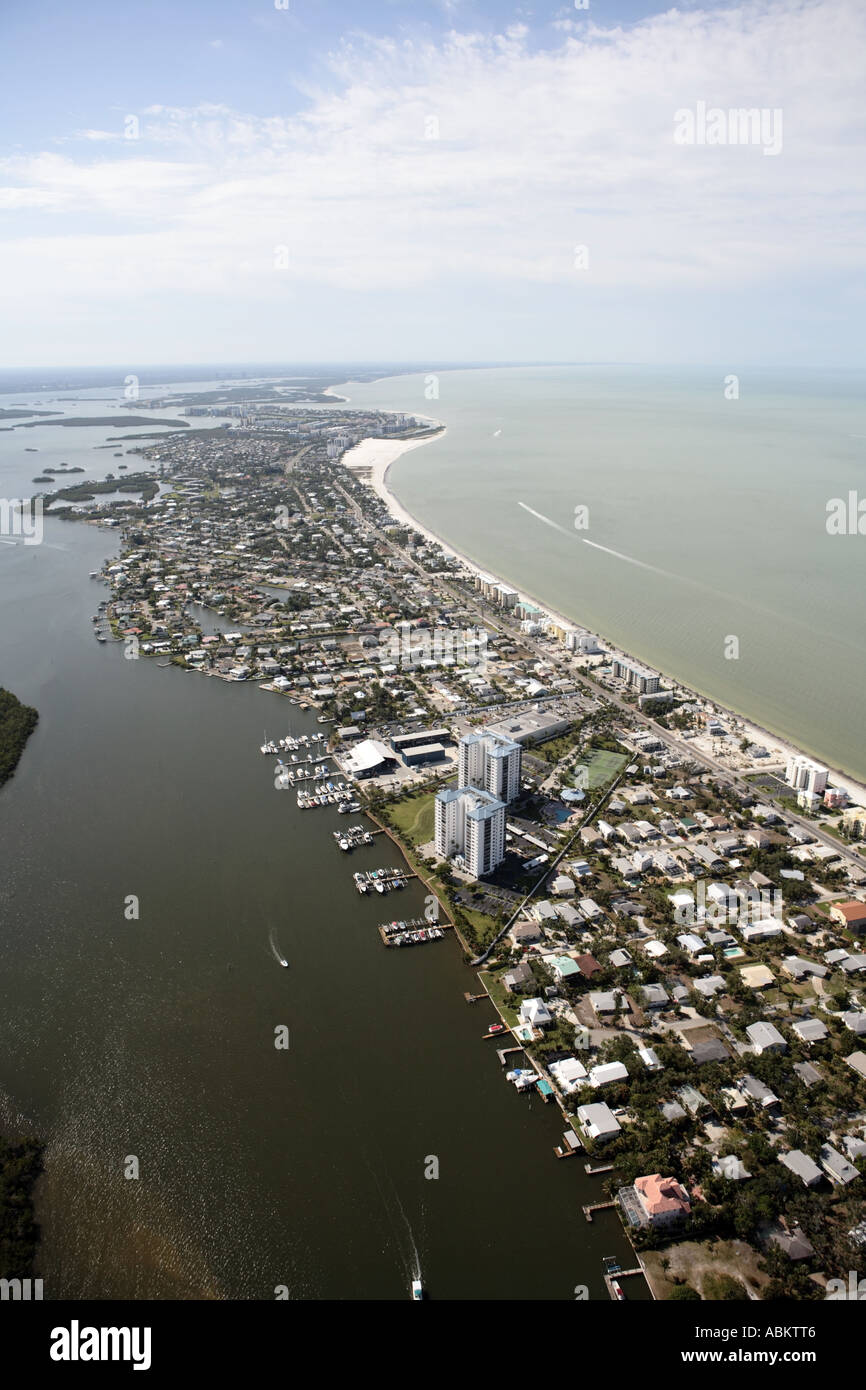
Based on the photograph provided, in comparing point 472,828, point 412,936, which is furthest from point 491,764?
point 412,936

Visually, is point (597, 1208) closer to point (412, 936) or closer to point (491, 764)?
point (412, 936)

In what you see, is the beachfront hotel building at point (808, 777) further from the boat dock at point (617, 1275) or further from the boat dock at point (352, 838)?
the boat dock at point (617, 1275)

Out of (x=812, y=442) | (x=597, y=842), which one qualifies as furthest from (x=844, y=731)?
(x=812, y=442)

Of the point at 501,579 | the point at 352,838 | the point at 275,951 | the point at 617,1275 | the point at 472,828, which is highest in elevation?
the point at 501,579

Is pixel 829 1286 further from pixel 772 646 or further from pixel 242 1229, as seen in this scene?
pixel 772 646

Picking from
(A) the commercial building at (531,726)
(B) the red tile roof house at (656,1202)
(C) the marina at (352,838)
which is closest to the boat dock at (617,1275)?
(B) the red tile roof house at (656,1202)

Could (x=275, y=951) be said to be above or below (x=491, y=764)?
below
